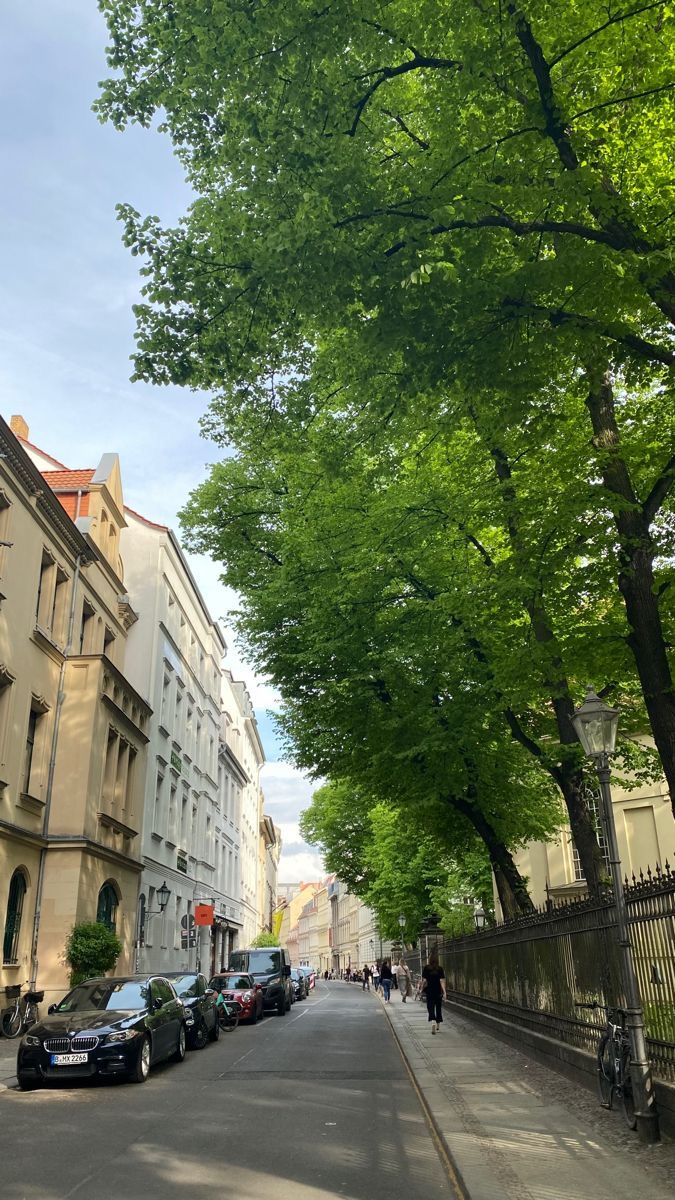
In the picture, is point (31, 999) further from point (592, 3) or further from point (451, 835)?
point (592, 3)

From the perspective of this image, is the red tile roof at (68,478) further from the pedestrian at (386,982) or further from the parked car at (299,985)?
the parked car at (299,985)

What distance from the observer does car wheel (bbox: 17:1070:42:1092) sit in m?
11.8

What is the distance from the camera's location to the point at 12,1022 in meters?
18.3

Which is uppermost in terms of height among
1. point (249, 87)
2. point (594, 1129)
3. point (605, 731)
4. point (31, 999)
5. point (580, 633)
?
point (249, 87)

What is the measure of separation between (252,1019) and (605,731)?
1965cm

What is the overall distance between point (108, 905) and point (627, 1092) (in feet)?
65.5

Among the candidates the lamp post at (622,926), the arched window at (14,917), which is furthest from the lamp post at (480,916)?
the lamp post at (622,926)

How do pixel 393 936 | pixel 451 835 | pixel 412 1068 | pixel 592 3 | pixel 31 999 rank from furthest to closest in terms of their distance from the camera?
1. pixel 393 936
2. pixel 451 835
3. pixel 31 999
4. pixel 412 1068
5. pixel 592 3

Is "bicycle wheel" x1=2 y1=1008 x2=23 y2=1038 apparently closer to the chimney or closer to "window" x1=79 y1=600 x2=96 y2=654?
"window" x1=79 y1=600 x2=96 y2=654

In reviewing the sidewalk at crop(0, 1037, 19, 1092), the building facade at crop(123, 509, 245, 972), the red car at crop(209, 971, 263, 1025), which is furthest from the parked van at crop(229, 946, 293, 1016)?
the sidewalk at crop(0, 1037, 19, 1092)

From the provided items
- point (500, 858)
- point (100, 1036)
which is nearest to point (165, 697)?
point (500, 858)

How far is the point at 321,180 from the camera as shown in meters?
8.14

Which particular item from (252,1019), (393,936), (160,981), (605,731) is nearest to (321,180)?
(605,731)

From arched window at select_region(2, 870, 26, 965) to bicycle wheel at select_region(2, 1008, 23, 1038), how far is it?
5.20 feet
